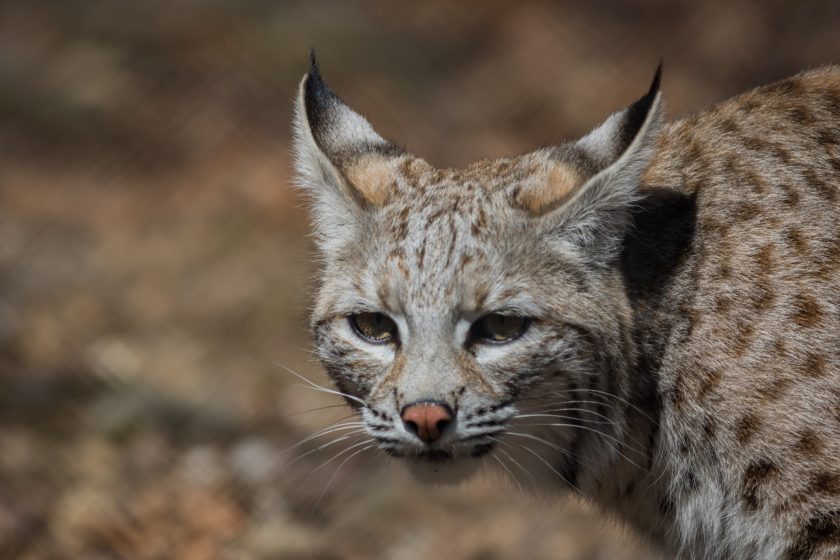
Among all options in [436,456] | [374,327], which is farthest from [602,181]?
[436,456]

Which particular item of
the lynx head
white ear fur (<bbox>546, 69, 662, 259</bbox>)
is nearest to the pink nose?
the lynx head

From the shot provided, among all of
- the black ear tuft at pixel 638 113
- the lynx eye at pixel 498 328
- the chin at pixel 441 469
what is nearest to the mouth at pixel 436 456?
the chin at pixel 441 469

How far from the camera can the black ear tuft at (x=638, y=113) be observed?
12.4 ft

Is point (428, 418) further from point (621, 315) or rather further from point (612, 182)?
point (612, 182)

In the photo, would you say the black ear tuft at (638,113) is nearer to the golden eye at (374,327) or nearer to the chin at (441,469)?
the golden eye at (374,327)

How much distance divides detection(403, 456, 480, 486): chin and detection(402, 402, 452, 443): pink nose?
178 millimetres

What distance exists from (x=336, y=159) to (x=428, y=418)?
1.16 m

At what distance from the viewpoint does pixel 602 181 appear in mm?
→ 3844

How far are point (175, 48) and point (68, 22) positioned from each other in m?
0.83

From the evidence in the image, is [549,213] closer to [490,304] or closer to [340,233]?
[490,304]

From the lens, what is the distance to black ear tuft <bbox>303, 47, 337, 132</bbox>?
4191 millimetres

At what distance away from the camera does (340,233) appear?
13.8 feet

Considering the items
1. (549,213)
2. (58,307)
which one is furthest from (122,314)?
(549,213)

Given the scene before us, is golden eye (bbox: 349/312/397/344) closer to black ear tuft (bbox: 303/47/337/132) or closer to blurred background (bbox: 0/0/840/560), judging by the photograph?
black ear tuft (bbox: 303/47/337/132)
